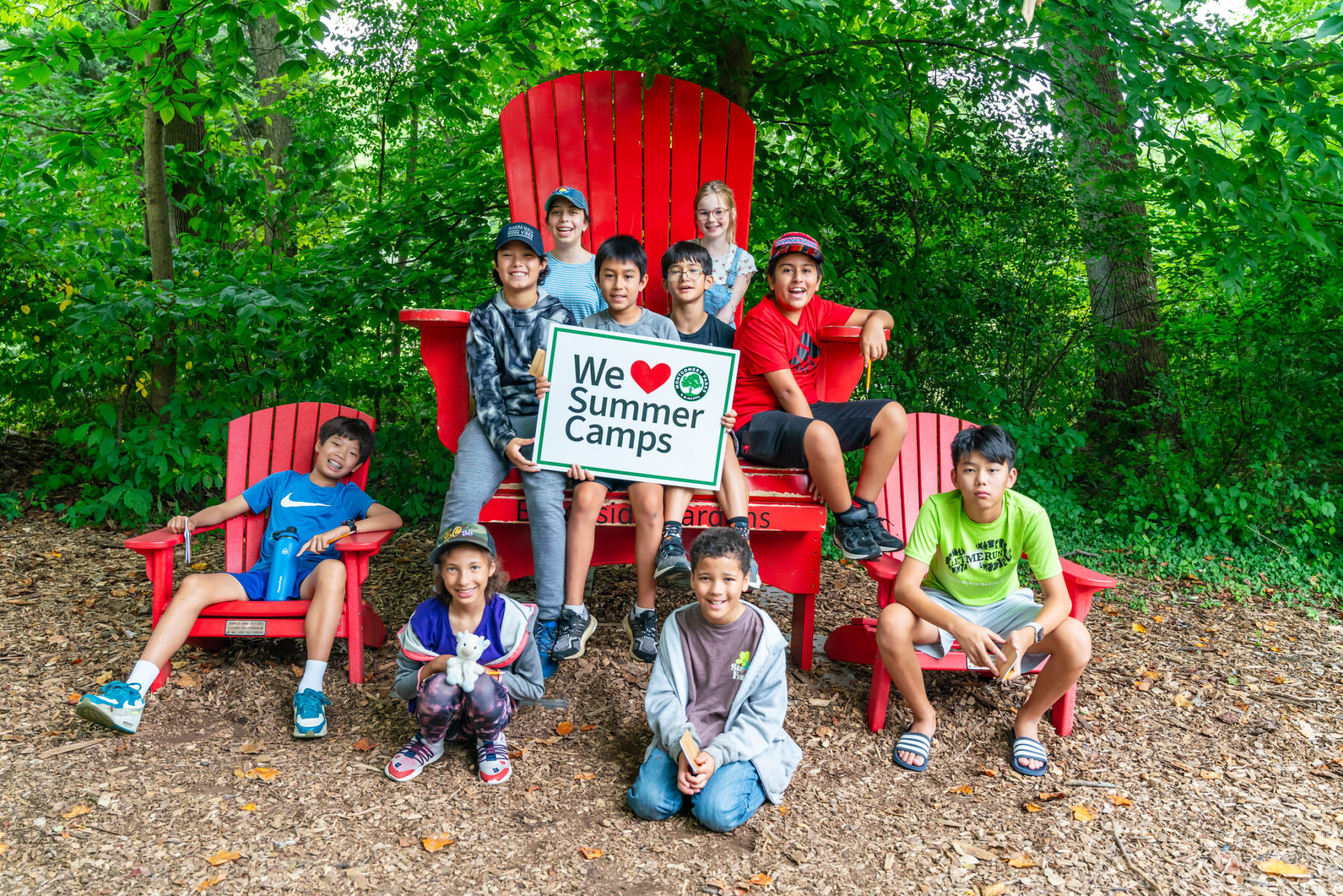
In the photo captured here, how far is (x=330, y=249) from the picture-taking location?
4.76 m

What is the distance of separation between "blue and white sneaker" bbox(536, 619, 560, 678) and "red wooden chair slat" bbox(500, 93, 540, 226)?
1.91m

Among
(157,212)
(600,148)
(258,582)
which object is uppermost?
(600,148)

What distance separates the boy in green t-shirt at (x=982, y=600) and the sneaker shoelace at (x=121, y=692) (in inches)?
90.3

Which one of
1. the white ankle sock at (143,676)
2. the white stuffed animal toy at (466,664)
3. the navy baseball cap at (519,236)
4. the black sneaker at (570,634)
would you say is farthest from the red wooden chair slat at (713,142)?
the white ankle sock at (143,676)

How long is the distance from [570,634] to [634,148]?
2.38m

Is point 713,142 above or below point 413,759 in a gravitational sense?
above

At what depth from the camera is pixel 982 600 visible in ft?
9.62

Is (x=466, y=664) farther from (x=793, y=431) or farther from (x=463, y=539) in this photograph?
(x=793, y=431)

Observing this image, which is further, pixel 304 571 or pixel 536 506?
pixel 304 571

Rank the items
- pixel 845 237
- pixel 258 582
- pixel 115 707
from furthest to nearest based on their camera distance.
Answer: pixel 845 237
pixel 258 582
pixel 115 707

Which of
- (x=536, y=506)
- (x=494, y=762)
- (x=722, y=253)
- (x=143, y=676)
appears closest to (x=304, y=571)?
(x=143, y=676)

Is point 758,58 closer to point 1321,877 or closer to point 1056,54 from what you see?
point 1056,54

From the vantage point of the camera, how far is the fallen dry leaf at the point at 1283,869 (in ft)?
7.41

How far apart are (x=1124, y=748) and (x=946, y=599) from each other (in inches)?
29.0
